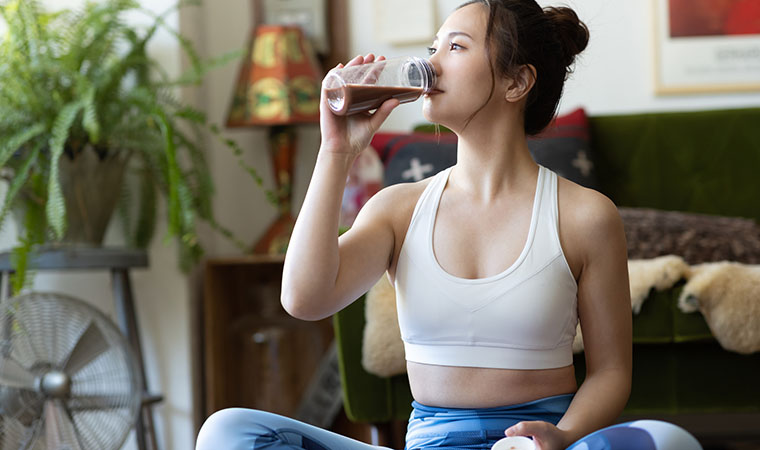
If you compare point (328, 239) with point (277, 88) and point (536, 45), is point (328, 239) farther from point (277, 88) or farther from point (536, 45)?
point (277, 88)

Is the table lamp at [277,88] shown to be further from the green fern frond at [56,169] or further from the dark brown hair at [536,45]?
the dark brown hair at [536,45]

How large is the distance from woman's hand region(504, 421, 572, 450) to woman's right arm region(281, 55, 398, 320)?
27cm

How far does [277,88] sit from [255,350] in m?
0.81

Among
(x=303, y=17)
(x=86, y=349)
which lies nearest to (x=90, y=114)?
(x=86, y=349)

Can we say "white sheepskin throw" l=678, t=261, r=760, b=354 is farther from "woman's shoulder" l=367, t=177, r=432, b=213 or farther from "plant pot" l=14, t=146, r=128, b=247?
"plant pot" l=14, t=146, r=128, b=247

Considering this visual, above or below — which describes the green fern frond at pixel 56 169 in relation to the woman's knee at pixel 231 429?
above

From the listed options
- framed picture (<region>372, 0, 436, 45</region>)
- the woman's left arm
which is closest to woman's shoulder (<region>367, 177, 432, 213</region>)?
the woman's left arm

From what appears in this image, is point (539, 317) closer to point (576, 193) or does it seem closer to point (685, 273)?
point (576, 193)

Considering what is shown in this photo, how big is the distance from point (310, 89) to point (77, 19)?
0.71 metres

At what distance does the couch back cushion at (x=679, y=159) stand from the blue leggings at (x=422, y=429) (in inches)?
63.1

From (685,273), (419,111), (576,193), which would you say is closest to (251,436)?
(576,193)

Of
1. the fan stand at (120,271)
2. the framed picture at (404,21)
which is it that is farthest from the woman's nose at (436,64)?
the framed picture at (404,21)

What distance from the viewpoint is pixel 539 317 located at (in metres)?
0.97

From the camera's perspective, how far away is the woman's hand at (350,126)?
3.17 ft
